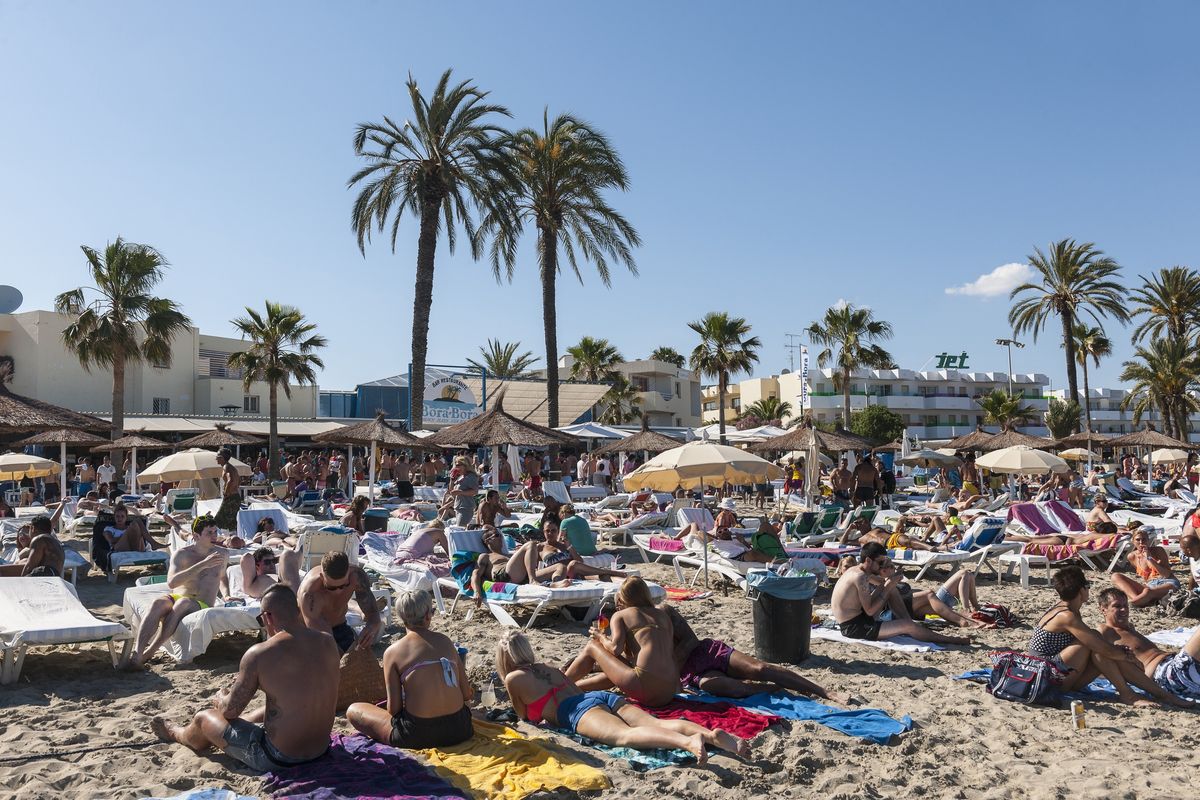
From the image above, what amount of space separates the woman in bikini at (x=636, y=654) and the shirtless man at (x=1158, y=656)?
282 cm

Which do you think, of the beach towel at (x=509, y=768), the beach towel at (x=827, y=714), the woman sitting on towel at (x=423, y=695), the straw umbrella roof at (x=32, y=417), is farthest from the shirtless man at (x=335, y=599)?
the straw umbrella roof at (x=32, y=417)

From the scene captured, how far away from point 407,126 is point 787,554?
16743 millimetres

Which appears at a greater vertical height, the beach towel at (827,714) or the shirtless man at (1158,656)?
the shirtless man at (1158,656)

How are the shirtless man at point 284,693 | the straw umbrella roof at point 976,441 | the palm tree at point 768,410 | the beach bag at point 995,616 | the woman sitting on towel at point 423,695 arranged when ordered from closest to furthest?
the shirtless man at point 284,693
the woman sitting on towel at point 423,695
the beach bag at point 995,616
the straw umbrella roof at point 976,441
the palm tree at point 768,410

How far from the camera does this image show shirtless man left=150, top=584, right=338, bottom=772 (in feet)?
13.7

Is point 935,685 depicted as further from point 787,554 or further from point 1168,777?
point 787,554

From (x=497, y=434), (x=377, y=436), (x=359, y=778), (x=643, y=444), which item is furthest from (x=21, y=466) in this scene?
(x=359, y=778)

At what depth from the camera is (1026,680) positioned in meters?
5.70

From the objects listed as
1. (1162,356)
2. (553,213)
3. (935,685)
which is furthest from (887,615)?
(1162,356)

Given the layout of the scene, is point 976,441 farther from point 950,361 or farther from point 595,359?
point 950,361

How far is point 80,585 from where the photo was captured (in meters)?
10.4

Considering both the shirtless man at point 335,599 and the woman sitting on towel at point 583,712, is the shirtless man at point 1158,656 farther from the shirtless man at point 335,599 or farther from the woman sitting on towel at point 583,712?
the shirtless man at point 335,599

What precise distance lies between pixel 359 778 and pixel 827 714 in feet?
8.74

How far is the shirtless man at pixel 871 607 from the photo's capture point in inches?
290
